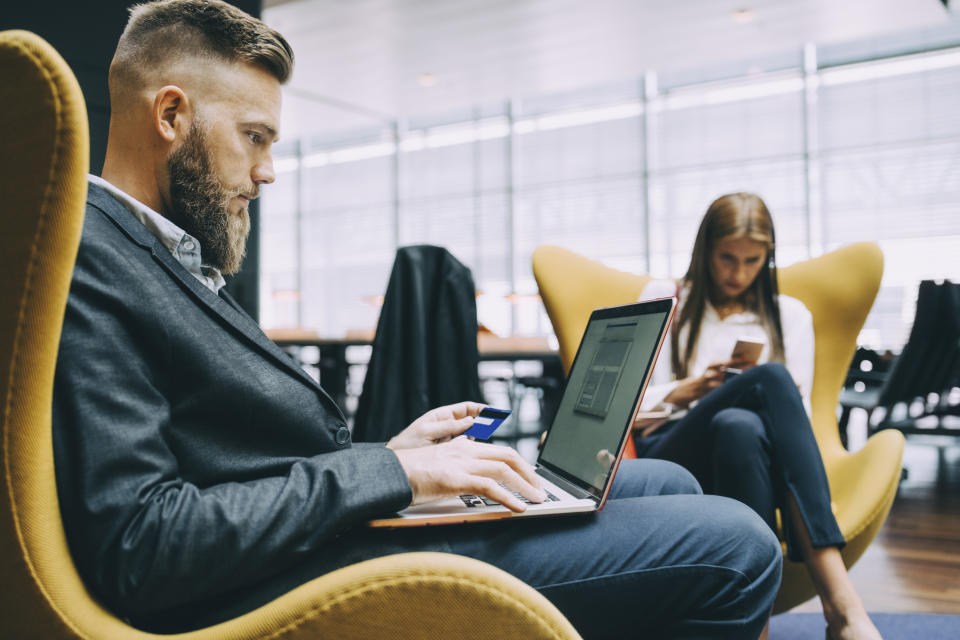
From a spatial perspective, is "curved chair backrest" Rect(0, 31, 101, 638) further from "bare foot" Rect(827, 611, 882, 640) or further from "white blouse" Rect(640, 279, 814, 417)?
"white blouse" Rect(640, 279, 814, 417)

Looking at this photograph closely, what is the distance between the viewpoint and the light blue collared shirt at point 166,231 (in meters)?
0.97

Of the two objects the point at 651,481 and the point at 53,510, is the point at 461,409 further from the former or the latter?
the point at 53,510

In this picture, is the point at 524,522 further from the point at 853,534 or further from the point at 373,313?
the point at 373,313

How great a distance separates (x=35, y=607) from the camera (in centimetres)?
70

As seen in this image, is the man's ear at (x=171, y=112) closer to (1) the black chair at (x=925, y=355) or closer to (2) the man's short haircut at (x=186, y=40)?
(2) the man's short haircut at (x=186, y=40)

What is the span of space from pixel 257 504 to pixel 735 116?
28.6 feet

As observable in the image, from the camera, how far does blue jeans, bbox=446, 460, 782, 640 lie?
0.93 m

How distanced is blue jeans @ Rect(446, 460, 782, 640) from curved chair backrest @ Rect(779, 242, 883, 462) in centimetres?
158

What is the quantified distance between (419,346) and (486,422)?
0.99 m

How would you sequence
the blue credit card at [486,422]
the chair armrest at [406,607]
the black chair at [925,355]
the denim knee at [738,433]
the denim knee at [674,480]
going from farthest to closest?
1. the black chair at [925,355]
2. the denim knee at [738,433]
3. the denim knee at [674,480]
4. the blue credit card at [486,422]
5. the chair armrest at [406,607]

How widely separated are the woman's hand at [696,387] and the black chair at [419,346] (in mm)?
558

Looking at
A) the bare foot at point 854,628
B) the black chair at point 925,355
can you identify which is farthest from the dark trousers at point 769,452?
the black chair at point 925,355

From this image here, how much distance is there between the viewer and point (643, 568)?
0.93 metres

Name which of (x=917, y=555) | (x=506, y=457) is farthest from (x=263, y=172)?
(x=917, y=555)
